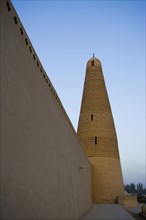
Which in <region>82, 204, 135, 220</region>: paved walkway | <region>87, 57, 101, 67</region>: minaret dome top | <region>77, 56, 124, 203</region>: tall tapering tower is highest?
<region>87, 57, 101, 67</region>: minaret dome top

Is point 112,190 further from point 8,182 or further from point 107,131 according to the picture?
point 8,182

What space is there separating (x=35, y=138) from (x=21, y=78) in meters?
0.90

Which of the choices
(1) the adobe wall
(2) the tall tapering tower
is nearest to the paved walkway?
(1) the adobe wall

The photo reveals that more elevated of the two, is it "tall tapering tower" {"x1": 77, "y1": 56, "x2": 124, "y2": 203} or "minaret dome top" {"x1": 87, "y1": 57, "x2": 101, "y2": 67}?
"minaret dome top" {"x1": 87, "y1": 57, "x2": 101, "y2": 67}

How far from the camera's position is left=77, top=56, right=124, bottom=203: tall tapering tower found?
617 inches

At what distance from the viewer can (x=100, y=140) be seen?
639 inches

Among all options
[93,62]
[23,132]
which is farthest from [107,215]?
[93,62]

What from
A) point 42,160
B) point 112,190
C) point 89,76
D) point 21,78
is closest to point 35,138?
point 42,160

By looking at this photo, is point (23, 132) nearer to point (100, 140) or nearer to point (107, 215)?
point (107, 215)

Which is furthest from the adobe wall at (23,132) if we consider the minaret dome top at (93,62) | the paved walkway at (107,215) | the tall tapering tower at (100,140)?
the minaret dome top at (93,62)

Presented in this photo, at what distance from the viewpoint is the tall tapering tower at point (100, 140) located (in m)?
15.7

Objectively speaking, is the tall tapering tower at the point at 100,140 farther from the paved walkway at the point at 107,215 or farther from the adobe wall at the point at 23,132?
the adobe wall at the point at 23,132

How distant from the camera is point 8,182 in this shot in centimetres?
255

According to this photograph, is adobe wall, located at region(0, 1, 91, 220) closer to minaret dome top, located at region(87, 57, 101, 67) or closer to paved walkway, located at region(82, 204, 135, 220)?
paved walkway, located at region(82, 204, 135, 220)
